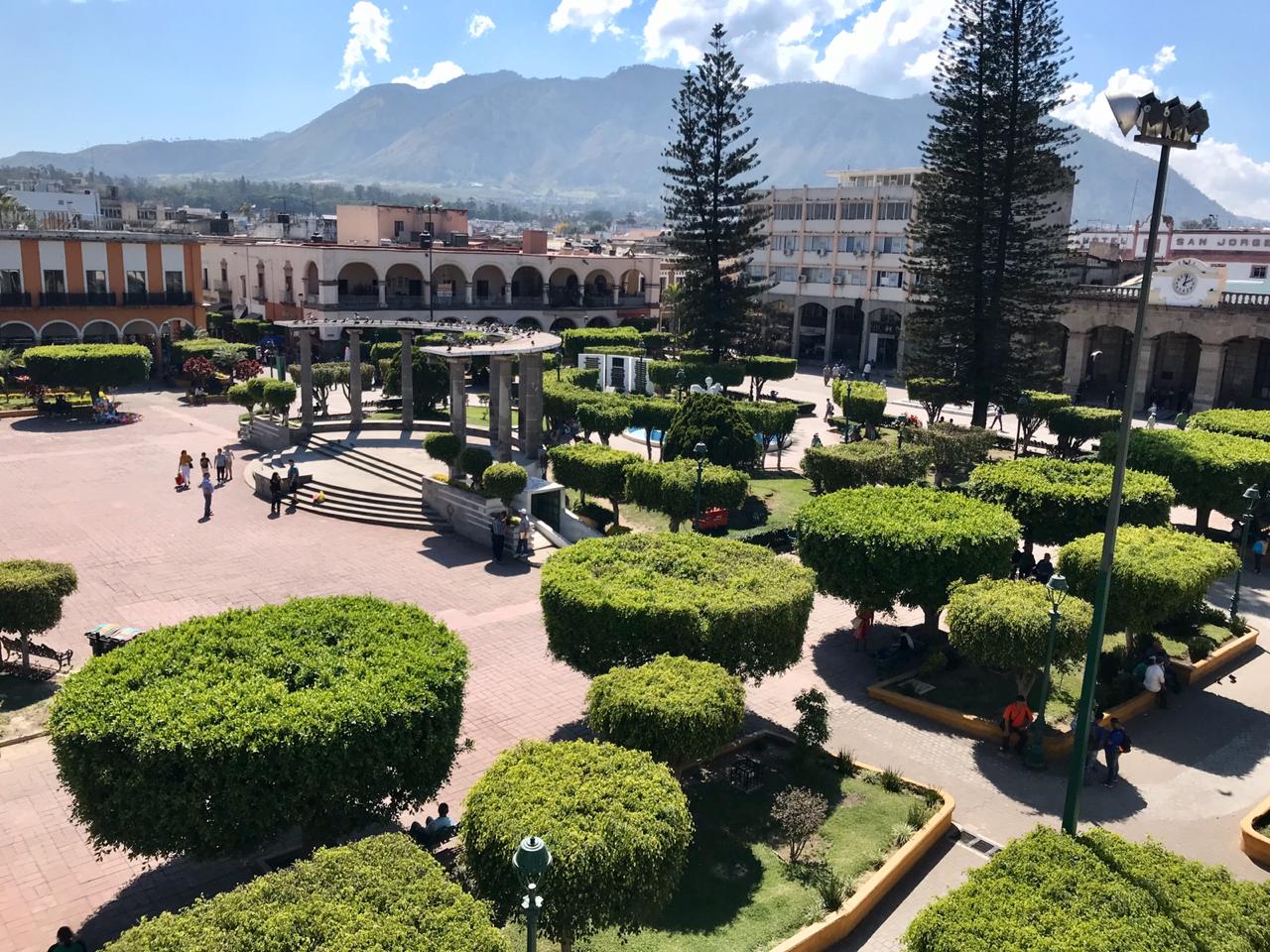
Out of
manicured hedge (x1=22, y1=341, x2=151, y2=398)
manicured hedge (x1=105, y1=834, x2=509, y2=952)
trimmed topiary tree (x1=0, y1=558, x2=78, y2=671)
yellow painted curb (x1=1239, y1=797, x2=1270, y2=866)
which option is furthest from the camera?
manicured hedge (x1=22, y1=341, x2=151, y2=398)

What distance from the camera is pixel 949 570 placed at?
50.6 ft

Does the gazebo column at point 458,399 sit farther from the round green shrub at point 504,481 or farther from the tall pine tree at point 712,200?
the tall pine tree at point 712,200

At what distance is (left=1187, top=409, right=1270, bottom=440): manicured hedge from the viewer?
2580 cm

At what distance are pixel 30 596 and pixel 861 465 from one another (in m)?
18.1

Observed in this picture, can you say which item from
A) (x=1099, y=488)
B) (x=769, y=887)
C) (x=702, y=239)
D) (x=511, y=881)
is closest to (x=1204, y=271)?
(x=702, y=239)

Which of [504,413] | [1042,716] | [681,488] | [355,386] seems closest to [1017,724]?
[1042,716]

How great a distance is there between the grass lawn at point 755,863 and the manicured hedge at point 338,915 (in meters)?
1.12

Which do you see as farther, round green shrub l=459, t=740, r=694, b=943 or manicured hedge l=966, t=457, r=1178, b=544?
manicured hedge l=966, t=457, r=1178, b=544

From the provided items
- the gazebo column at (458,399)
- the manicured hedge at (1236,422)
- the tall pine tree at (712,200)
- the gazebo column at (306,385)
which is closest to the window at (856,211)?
the tall pine tree at (712,200)

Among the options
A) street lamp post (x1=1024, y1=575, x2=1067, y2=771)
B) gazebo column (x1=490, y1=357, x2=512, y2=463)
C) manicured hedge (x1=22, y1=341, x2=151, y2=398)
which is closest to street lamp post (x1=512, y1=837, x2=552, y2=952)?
street lamp post (x1=1024, y1=575, x2=1067, y2=771)

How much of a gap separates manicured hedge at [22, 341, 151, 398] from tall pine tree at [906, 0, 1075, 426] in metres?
29.3

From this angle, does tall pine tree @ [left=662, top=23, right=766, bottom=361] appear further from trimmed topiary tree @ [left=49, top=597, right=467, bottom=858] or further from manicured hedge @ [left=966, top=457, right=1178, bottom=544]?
trimmed topiary tree @ [left=49, top=597, right=467, bottom=858]

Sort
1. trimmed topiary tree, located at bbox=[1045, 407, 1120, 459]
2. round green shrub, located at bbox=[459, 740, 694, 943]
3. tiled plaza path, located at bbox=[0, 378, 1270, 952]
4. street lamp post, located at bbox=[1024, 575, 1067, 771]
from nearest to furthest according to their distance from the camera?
round green shrub, located at bbox=[459, 740, 694, 943], tiled plaza path, located at bbox=[0, 378, 1270, 952], street lamp post, located at bbox=[1024, 575, 1067, 771], trimmed topiary tree, located at bbox=[1045, 407, 1120, 459]

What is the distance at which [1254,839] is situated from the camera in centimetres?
1162
